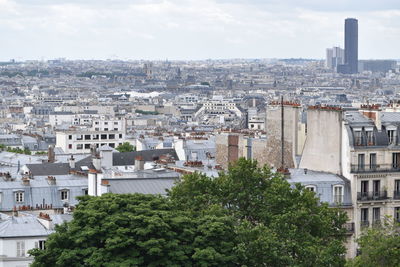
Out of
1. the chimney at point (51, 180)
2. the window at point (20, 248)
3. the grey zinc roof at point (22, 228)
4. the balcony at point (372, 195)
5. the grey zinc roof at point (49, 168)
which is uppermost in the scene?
the balcony at point (372, 195)

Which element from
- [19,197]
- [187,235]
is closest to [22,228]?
[187,235]

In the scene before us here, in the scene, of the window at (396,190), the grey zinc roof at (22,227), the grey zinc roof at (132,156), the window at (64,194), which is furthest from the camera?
the grey zinc roof at (132,156)

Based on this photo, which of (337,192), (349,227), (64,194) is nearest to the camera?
(349,227)

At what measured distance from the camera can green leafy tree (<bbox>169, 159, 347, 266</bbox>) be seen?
42.6 m

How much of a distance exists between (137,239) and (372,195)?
1496cm

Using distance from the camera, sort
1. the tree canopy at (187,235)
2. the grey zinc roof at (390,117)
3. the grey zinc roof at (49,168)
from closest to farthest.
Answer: the tree canopy at (187,235), the grey zinc roof at (390,117), the grey zinc roof at (49,168)

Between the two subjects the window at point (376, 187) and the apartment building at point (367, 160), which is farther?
the window at point (376, 187)

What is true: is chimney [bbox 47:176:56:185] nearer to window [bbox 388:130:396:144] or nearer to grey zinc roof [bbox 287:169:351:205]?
grey zinc roof [bbox 287:169:351:205]

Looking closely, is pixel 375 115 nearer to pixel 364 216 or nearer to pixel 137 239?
pixel 364 216

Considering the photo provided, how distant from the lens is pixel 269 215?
45562 millimetres

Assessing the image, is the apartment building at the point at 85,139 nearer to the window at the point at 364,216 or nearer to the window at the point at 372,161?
the window at the point at 372,161

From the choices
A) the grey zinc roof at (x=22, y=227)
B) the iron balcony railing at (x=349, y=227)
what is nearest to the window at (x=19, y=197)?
the grey zinc roof at (x=22, y=227)

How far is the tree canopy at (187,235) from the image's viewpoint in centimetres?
4194

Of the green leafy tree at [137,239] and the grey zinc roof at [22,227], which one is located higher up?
the green leafy tree at [137,239]
